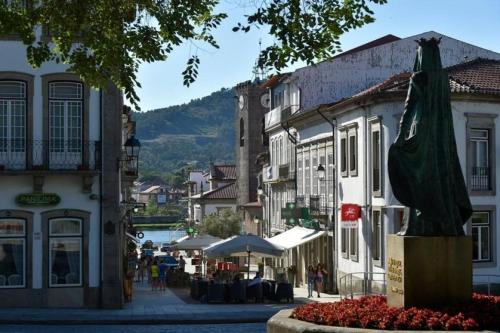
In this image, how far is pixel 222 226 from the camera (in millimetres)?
74125

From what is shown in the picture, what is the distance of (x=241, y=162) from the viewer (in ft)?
269

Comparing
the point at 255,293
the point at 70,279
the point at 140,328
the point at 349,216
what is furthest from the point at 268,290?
the point at 140,328

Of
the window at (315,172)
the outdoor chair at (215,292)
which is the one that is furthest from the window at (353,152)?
the outdoor chair at (215,292)

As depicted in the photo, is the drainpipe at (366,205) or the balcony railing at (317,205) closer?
the drainpipe at (366,205)

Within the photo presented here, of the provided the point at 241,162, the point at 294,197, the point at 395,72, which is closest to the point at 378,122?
the point at 395,72

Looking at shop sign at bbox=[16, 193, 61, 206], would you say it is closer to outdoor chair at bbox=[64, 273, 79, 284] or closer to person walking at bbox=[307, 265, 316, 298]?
outdoor chair at bbox=[64, 273, 79, 284]

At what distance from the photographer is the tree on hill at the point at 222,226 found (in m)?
73.7

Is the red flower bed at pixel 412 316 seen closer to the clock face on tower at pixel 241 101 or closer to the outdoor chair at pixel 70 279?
the outdoor chair at pixel 70 279

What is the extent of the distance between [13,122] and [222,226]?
46279mm

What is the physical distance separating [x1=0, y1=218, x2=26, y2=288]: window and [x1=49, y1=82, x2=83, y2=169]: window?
217cm

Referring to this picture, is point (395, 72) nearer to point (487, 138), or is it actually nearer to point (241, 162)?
point (487, 138)

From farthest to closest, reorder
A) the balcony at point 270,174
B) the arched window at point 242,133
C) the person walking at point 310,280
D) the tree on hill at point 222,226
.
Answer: the arched window at point 242,133, the tree on hill at point 222,226, the balcony at point 270,174, the person walking at point 310,280

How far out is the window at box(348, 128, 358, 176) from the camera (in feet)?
118

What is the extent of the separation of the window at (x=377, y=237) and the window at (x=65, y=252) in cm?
1065
